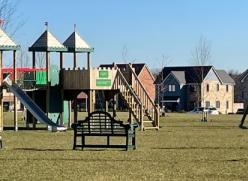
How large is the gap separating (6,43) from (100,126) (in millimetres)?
17880

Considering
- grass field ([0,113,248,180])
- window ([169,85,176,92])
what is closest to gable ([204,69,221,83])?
window ([169,85,176,92])

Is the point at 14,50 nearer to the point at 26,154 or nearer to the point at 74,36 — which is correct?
the point at 74,36

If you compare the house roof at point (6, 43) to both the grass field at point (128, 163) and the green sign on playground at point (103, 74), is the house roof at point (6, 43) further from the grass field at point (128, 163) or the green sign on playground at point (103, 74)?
the grass field at point (128, 163)

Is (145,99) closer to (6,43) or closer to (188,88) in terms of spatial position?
(6,43)

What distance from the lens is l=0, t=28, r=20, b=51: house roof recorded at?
36375mm

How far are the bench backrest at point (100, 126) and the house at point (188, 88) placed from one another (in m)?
88.7

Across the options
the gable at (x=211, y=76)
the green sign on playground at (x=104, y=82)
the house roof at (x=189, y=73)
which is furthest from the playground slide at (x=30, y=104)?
the gable at (x=211, y=76)

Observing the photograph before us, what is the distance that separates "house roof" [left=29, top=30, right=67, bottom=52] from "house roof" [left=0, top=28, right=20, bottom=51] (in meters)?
2.10

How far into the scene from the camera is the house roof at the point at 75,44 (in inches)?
1644

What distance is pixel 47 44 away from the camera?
3894 cm

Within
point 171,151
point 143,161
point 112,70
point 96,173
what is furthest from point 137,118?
point 96,173

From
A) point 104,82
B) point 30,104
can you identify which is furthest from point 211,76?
point 30,104

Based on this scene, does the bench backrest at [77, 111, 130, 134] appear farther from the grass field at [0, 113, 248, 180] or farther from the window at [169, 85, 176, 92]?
the window at [169, 85, 176, 92]

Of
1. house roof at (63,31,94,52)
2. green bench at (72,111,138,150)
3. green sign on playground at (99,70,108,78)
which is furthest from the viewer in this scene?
house roof at (63,31,94,52)
